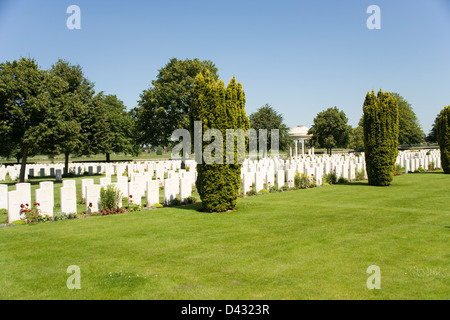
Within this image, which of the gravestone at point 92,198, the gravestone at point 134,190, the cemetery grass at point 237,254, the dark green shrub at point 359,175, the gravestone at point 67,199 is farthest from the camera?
Answer: the dark green shrub at point 359,175

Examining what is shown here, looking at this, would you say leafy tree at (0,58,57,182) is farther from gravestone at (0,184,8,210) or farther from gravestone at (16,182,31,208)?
gravestone at (16,182,31,208)

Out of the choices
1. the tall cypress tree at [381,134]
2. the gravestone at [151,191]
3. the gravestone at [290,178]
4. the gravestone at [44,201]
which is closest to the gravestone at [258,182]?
the gravestone at [290,178]

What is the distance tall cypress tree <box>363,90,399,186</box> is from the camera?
56.0 feet

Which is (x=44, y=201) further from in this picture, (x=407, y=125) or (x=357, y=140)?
(x=357, y=140)

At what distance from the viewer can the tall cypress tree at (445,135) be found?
21531mm

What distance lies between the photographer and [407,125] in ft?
188

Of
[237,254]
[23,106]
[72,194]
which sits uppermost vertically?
[23,106]

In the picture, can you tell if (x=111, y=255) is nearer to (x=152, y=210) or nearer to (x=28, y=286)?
(x=28, y=286)

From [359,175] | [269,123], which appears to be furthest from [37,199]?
[269,123]

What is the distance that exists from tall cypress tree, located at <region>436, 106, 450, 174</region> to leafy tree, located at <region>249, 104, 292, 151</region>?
2700cm

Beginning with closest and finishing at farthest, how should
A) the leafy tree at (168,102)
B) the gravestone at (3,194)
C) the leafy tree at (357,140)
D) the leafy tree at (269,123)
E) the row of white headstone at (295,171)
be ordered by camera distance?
1. the gravestone at (3,194)
2. the row of white headstone at (295,171)
3. the leafy tree at (168,102)
4. the leafy tree at (269,123)
5. the leafy tree at (357,140)

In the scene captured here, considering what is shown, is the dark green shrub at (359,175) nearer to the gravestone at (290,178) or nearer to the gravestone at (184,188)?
the gravestone at (290,178)

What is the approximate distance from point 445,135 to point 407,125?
39.7 m

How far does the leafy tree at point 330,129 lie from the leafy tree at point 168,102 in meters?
23.3
